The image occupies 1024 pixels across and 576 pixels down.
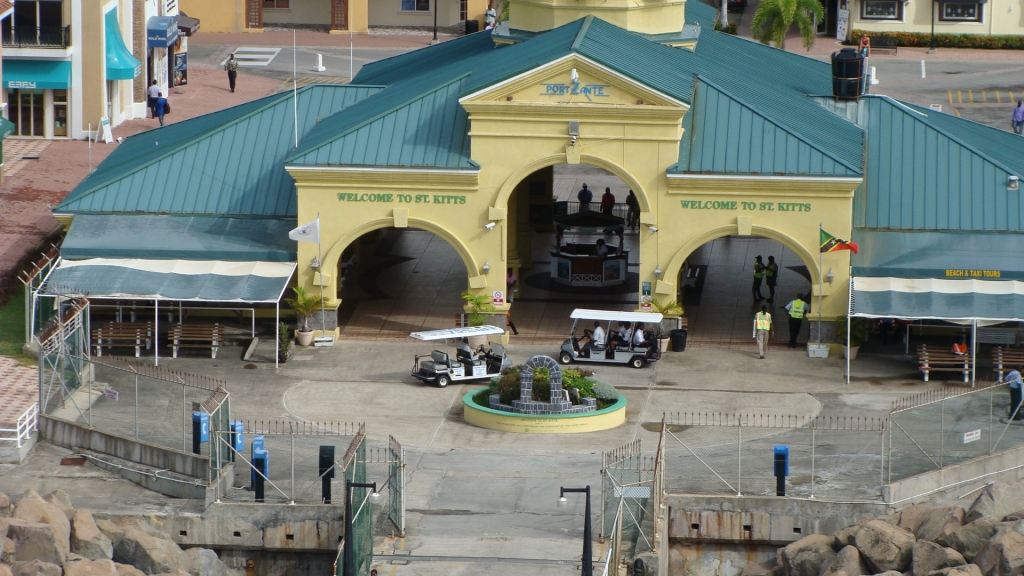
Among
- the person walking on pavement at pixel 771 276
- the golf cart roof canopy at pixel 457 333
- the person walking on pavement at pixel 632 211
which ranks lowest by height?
the golf cart roof canopy at pixel 457 333

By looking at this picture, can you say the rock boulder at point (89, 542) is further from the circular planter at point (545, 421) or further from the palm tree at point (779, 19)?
the palm tree at point (779, 19)

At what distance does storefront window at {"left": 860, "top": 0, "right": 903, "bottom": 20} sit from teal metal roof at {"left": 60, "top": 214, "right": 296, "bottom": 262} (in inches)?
2093

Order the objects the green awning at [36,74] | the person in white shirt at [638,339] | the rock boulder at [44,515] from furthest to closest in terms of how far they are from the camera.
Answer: the green awning at [36,74] < the person in white shirt at [638,339] < the rock boulder at [44,515]

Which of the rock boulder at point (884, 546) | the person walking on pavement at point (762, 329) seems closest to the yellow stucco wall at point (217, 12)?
the person walking on pavement at point (762, 329)

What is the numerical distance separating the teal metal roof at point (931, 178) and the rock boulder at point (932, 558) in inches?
732

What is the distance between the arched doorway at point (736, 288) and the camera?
59812mm

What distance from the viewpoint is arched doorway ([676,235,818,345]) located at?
59812mm

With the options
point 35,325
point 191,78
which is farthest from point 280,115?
point 191,78

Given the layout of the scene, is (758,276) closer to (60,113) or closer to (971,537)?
(971,537)

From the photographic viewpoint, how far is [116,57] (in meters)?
81.7

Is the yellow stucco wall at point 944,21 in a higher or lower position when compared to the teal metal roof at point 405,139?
higher

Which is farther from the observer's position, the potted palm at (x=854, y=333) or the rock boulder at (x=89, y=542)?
the potted palm at (x=854, y=333)

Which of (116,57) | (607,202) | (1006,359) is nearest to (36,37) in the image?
(116,57)

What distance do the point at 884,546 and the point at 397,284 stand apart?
26149 millimetres
